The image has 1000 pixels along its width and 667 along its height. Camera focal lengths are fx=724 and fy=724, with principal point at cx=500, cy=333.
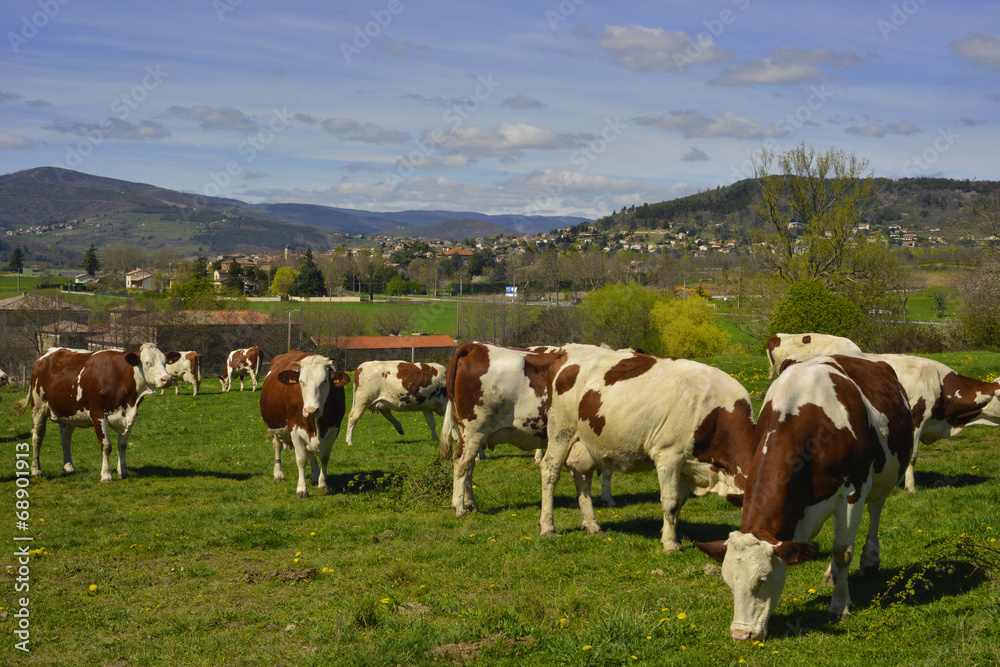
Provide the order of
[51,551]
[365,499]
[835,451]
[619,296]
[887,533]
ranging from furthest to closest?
[619,296], [365,499], [51,551], [887,533], [835,451]

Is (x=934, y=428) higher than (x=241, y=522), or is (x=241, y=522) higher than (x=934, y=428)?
(x=934, y=428)

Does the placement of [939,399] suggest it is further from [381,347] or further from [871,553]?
[381,347]

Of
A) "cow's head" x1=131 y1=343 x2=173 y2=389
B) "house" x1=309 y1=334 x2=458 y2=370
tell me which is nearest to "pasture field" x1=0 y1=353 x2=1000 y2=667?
"cow's head" x1=131 y1=343 x2=173 y2=389

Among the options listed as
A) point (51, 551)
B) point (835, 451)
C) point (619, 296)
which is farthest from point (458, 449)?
point (619, 296)

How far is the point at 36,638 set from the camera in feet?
24.3

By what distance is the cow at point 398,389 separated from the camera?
71.6 feet

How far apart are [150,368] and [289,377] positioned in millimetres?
3789

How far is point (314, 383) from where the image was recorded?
14164 millimetres

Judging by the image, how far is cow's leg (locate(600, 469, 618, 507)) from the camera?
12961 millimetres

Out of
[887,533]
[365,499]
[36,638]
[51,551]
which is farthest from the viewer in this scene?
[365,499]

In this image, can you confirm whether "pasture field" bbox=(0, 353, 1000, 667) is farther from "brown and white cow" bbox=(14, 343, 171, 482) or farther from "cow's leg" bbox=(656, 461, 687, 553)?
"brown and white cow" bbox=(14, 343, 171, 482)

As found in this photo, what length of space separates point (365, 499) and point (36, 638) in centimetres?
680

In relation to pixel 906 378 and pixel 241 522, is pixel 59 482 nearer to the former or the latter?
pixel 241 522

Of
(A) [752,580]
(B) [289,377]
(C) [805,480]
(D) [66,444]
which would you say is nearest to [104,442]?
(D) [66,444]
